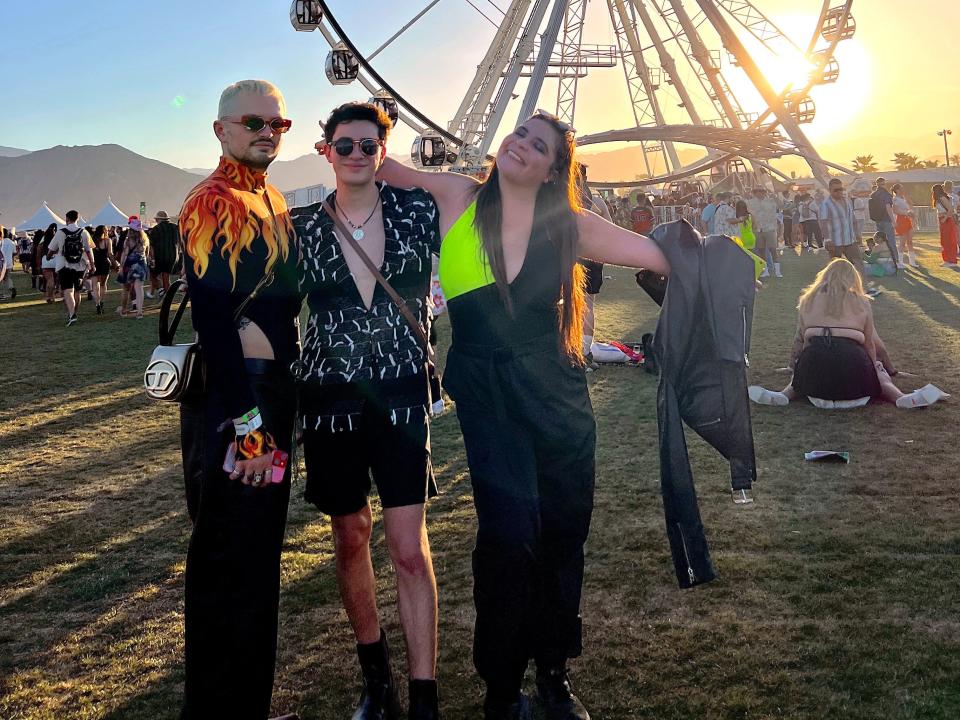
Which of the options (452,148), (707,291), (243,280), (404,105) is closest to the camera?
(243,280)

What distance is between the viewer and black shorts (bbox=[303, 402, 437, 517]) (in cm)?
271

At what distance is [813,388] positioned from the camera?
6855 millimetres

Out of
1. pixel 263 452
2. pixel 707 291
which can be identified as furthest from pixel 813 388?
pixel 263 452

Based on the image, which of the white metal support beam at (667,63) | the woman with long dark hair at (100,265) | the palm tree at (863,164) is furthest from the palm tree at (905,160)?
the woman with long dark hair at (100,265)

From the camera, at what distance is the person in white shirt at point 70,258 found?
14.5 m

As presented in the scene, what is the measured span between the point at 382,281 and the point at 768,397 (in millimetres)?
5159

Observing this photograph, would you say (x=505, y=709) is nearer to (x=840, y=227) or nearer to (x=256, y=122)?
(x=256, y=122)

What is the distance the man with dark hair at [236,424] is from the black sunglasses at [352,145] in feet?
0.77

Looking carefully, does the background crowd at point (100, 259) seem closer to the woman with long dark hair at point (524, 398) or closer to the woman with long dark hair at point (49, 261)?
the woman with long dark hair at point (49, 261)

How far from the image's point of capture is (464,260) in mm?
2824

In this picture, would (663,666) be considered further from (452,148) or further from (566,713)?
(452,148)

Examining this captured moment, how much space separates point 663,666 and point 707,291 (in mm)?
1378

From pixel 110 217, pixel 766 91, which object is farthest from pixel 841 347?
pixel 110 217

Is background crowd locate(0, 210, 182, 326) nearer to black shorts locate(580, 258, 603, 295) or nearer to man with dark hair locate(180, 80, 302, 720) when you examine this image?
black shorts locate(580, 258, 603, 295)
